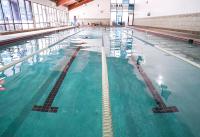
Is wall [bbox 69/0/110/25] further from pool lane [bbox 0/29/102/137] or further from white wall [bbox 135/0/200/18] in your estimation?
pool lane [bbox 0/29/102/137]

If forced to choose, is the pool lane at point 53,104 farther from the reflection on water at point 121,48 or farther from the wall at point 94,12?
the wall at point 94,12

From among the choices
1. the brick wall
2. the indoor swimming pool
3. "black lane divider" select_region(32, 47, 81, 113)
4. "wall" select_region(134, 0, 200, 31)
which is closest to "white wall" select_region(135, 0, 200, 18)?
"wall" select_region(134, 0, 200, 31)

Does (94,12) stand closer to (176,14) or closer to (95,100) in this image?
(176,14)

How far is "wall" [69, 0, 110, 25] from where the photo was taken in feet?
95.3

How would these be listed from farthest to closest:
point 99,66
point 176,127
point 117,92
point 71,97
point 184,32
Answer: point 184,32 → point 99,66 → point 117,92 → point 71,97 → point 176,127

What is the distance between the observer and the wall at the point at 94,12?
2905 centimetres

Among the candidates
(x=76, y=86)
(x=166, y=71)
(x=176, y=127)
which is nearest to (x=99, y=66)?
(x=76, y=86)

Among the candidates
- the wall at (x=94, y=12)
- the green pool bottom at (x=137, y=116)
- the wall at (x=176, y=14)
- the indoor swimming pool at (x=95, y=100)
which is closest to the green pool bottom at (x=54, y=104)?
the indoor swimming pool at (x=95, y=100)

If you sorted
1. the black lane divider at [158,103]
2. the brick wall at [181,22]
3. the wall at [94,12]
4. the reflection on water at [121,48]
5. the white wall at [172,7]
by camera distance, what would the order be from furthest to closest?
the wall at [94,12]
the white wall at [172,7]
the brick wall at [181,22]
the reflection on water at [121,48]
the black lane divider at [158,103]

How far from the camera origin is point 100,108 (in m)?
2.33

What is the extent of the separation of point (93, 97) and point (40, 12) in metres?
17.8

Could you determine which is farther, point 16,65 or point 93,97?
point 16,65

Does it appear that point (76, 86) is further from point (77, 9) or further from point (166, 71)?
point (77, 9)

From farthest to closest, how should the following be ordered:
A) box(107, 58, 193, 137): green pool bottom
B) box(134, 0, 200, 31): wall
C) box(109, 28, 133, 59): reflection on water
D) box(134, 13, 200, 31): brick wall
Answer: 1. box(134, 0, 200, 31): wall
2. box(134, 13, 200, 31): brick wall
3. box(109, 28, 133, 59): reflection on water
4. box(107, 58, 193, 137): green pool bottom
